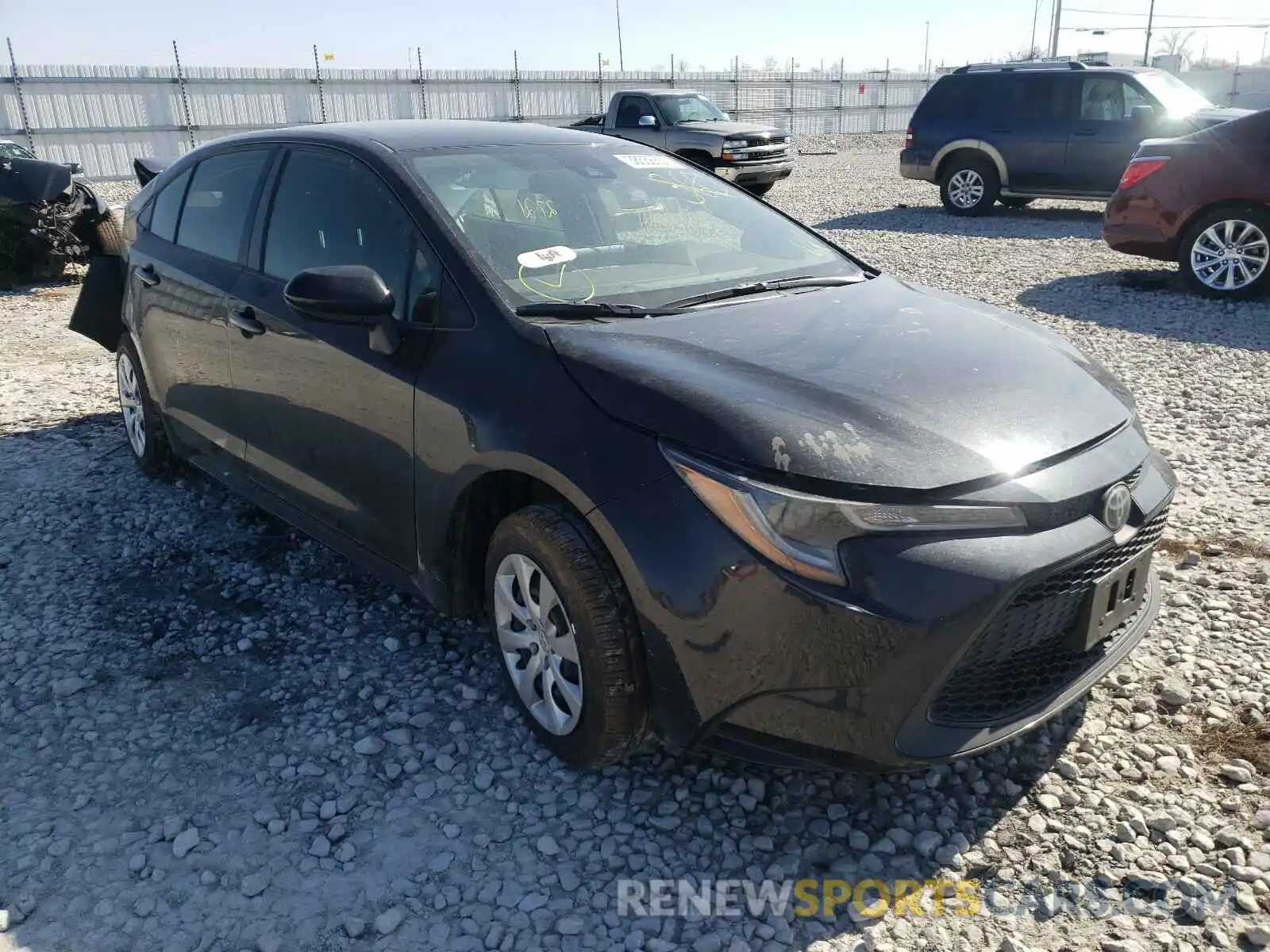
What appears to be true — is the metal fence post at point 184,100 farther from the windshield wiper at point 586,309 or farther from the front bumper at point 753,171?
the windshield wiper at point 586,309

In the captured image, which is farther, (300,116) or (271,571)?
(300,116)

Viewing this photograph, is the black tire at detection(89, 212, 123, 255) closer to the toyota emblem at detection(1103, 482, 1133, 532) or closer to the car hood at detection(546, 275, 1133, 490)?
the car hood at detection(546, 275, 1133, 490)

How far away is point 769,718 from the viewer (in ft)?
Result: 7.61

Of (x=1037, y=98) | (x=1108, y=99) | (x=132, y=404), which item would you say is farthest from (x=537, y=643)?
(x=1037, y=98)

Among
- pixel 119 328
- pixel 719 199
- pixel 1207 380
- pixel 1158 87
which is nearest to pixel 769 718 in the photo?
pixel 719 199

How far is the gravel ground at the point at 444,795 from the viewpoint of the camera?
2334 mm

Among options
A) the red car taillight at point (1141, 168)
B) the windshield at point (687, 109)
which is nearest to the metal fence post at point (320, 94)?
the windshield at point (687, 109)

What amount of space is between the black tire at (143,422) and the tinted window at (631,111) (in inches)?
525

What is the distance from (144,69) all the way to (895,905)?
26.5 meters

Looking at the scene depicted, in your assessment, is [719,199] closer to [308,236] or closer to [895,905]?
[308,236]

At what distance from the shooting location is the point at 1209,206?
27.5 ft

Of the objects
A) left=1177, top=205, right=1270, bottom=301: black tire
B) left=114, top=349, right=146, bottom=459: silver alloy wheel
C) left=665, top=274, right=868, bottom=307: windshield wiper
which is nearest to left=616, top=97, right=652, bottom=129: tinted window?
left=1177, top=205, right=1270, bottom=301: black tire

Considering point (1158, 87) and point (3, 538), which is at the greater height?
point (1158, 87)

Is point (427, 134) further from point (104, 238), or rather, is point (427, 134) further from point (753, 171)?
point (753, 171)
